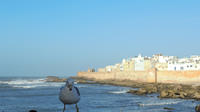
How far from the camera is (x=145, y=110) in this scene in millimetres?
20297

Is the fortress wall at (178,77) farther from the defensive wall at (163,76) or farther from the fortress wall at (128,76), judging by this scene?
the fortress wall at (128,76)

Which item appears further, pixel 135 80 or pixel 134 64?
pixel 134 64

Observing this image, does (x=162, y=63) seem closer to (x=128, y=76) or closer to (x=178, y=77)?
(x=128, y=76)

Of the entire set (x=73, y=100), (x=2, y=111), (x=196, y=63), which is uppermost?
(x=196, y=63)

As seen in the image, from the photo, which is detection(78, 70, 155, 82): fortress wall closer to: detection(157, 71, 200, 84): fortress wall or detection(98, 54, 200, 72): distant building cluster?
detection(157, 71, 200, 84): fortress wall

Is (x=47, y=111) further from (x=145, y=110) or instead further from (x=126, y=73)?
(x=126, y=73)

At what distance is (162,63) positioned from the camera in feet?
218

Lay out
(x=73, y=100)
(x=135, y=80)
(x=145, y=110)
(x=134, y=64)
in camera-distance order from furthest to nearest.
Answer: (x=134, y=64) → (x=135, y=80) → (x=145, y=110) → (x=73, y=100)

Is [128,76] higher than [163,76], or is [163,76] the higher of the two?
[128,76]

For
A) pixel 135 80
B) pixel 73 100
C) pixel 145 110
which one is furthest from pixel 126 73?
pixel 73 100

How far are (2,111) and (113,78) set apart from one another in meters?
60.8

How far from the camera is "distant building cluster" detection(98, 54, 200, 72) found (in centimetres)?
5922

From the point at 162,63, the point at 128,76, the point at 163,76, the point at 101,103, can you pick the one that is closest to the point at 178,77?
the point at 163,76

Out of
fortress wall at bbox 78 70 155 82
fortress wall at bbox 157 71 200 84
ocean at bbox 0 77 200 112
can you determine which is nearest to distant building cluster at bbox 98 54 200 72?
fortress wall at bbox 78 70 155 82
